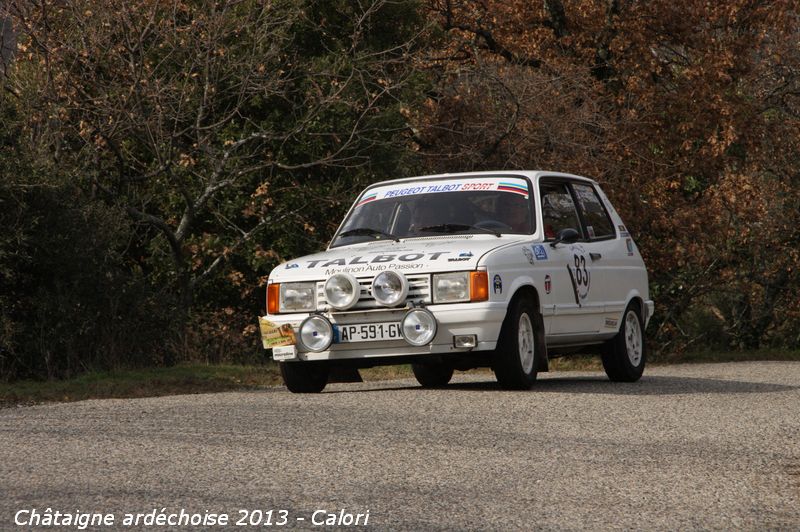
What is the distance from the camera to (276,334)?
12.0 meters

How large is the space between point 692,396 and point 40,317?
6.87 m

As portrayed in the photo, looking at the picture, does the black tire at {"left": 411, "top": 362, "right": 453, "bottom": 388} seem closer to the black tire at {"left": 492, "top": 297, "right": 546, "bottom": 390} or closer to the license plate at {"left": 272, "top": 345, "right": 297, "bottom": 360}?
the black tire at {"left": 492, "top": 297, "right": 546, "bottom": 390}

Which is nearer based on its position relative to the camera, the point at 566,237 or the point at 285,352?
the point at 285,352

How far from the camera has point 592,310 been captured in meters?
13.4

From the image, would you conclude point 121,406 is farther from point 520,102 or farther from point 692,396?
point 520,102

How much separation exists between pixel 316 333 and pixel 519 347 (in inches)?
63.9

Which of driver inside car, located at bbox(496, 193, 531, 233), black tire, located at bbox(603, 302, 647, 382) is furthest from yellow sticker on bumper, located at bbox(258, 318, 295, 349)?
black tire, located at bbox(603, 302, 647, 382)

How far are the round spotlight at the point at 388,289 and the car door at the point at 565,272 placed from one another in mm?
1406

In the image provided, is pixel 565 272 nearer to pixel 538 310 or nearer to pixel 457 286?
pixel 538 310

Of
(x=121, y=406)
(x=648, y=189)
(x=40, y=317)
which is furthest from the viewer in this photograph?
(x=648, y=189)

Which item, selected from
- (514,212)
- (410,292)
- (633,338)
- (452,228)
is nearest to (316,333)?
(410,292)

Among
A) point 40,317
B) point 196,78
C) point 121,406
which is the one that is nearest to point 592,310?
point 121,406

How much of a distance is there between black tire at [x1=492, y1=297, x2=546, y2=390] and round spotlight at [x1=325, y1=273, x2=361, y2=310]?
3.97 feet

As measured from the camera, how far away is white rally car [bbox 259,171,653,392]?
1155 centimetres
